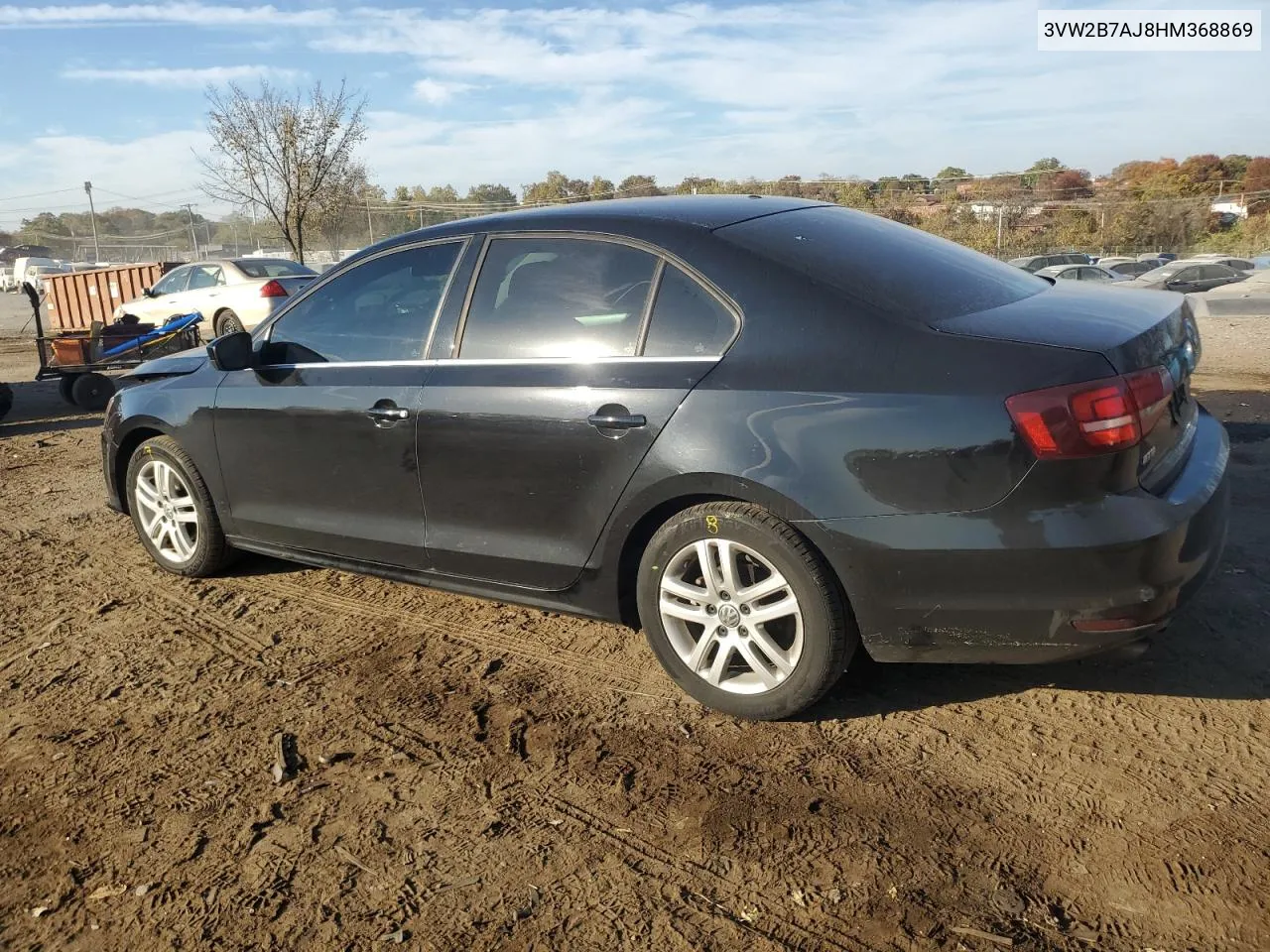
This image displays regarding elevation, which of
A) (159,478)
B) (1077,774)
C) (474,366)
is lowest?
(1077,774)

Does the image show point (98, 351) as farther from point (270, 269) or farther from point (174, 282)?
point (174, 282)

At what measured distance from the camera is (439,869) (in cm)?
259

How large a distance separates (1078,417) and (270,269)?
1514cm

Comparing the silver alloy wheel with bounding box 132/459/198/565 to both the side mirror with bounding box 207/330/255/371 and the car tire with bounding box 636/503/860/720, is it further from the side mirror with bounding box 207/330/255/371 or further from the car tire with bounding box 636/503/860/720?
the car tire with bounding box 636/503/860/720

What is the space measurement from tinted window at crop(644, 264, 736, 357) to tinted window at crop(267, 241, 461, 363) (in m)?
1.06

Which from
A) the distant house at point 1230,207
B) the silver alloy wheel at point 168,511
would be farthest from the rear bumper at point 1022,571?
the distant house at point 1230,207

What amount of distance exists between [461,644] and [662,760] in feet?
4.18

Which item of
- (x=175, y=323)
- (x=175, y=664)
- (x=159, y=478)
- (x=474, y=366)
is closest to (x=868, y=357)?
(x=474, y=366)

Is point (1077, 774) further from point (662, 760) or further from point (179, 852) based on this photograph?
point (179, 852)

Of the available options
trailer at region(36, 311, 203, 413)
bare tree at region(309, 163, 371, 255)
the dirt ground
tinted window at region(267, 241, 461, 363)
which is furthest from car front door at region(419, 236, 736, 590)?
bare tree at region(309, 163, 371, 255)

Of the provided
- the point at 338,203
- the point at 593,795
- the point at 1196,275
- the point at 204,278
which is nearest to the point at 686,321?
the point at 593,795

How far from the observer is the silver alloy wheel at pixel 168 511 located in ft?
16.0

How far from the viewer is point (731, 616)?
3.20 m

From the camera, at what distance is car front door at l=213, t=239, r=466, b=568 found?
394 centimetres
